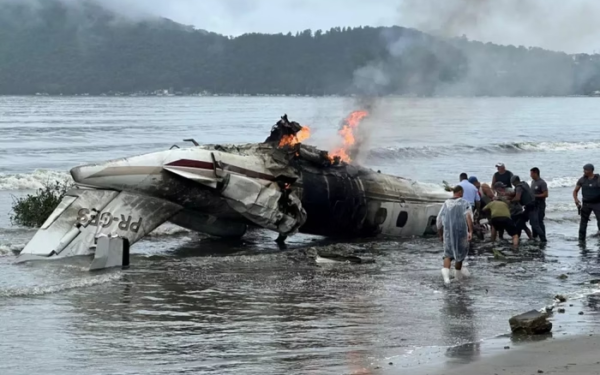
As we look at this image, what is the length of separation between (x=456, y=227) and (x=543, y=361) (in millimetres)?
6241

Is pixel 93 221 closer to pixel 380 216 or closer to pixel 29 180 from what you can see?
pixel 380 216

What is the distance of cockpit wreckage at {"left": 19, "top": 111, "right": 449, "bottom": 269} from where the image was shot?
18328 millimetres

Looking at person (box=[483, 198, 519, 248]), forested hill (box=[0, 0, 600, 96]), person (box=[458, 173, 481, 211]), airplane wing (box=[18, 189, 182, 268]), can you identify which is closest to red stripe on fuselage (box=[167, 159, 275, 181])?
airplane wing (box=[18, 189, 182, 268])

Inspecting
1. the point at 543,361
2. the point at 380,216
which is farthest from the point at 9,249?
the point at 543,361

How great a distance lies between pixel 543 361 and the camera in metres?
9.76

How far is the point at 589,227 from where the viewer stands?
2527 centimetres

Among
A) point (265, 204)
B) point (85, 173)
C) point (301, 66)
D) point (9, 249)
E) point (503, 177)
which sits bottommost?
point (9, 249)

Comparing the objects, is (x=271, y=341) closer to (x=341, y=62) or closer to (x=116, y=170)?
(x=116, y=170)

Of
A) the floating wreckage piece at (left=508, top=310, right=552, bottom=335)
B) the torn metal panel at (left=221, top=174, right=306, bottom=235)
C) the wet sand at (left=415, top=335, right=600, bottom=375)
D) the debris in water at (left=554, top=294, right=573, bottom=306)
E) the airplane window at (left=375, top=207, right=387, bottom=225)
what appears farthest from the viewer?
the airplane window at (left=375, top=207, right=387, bottom=225)

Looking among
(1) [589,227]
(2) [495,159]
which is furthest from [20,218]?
(2) [495,159]

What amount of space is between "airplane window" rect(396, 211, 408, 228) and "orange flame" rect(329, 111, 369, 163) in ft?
6.84

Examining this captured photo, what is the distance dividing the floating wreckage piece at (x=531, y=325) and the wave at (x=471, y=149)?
127 ft

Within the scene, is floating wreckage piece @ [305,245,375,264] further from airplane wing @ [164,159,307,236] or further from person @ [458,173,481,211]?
person @ [458,173,481,211]

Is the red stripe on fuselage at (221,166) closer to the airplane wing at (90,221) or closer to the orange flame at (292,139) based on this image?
the airplane wing at (90,221)
